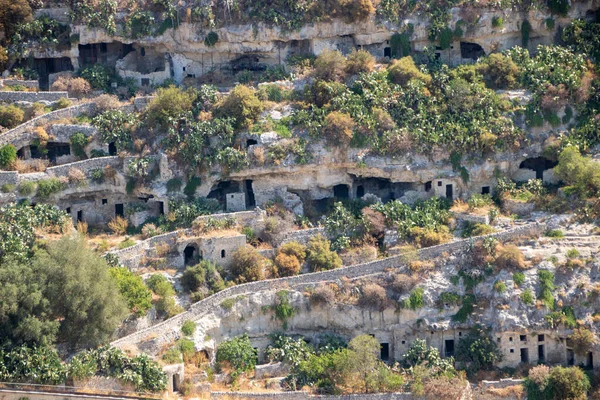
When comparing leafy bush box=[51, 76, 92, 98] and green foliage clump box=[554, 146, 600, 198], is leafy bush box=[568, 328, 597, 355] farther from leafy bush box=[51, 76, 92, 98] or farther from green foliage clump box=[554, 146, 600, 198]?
leafy bush box=[51, 76, 92, 98]

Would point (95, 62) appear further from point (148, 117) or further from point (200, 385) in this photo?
point (200, 385)

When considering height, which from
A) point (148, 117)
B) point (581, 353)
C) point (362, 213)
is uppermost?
point (148, 117)

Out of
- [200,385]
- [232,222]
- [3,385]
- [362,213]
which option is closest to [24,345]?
[3,385]

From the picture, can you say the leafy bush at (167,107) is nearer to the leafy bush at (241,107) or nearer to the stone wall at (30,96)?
the leafy bush at (241,107)

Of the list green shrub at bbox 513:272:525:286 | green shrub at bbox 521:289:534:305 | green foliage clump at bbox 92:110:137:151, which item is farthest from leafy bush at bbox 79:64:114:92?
green shrub at bbox 521:289:534:305

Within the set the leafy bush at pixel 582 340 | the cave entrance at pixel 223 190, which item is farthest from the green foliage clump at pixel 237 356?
the leafy bush at pixel 582 340

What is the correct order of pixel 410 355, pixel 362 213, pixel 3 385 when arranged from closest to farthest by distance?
pixel 3 385 < pixel 410 355 < pixel 362 213

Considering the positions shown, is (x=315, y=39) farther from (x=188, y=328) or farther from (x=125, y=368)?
(x=125, y=368)
